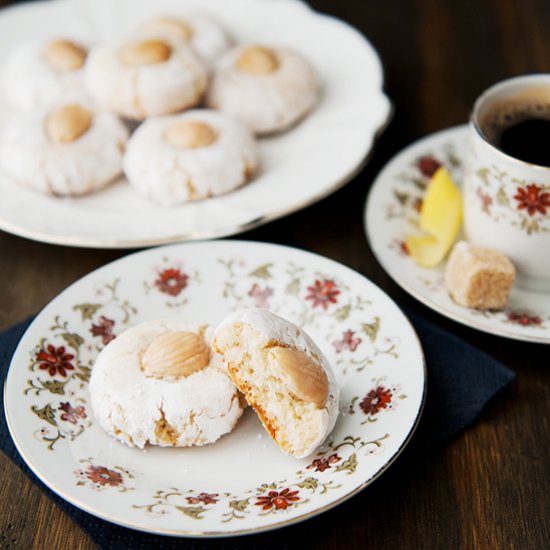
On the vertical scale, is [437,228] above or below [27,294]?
above

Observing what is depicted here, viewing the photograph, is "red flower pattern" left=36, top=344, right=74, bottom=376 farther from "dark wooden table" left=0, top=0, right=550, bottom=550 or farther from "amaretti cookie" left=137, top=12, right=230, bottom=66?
"amaretti cookie" left=137, top=12, right=230, bottom=66

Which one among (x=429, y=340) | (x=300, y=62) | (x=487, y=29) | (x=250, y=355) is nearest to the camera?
(x=250, y=355)

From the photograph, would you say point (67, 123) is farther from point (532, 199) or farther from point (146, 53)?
point (532, 199)

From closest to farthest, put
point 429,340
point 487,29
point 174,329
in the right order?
point 174,329, point 429,340, point 487,29

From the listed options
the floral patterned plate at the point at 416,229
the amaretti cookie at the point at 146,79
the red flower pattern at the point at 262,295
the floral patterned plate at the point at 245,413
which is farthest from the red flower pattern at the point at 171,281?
the amaretti cookie at the point at 146,79

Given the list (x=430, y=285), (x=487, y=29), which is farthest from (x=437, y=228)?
(x=487, y=29)

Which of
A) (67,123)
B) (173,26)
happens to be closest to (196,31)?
(173,26)

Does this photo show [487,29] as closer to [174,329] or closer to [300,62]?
[300,62]
